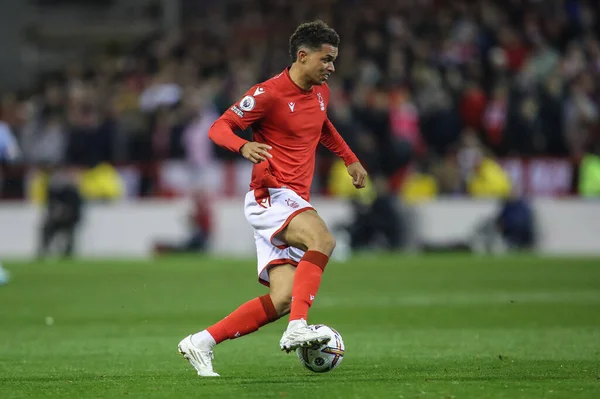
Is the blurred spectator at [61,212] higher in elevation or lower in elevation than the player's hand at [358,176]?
lower

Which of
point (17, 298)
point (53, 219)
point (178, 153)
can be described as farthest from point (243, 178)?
point (17, 298)

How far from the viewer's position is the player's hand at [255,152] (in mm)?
7449

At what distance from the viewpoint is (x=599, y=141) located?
80.4ft

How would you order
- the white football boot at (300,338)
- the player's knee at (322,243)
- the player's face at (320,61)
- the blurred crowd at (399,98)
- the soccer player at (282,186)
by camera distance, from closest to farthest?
the white football boot at (300,338)
the player's knee at (322,243)
the soccer player at (282,186)
the player's face at (320,61)
the blurred crowd at (399,98)

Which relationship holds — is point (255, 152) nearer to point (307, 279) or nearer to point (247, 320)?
point (307, 279)

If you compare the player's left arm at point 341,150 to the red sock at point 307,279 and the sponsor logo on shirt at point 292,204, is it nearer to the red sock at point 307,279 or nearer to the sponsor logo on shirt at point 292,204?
the sponsor logo on shirt at point 292,204

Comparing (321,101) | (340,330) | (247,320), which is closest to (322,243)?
(247,320)

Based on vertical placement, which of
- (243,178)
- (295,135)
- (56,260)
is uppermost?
(295,135)

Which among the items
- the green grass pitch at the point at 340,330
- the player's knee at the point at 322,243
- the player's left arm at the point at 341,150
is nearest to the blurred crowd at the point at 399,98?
the green grass pitch at the point at 340,330

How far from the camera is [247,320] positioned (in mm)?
7953

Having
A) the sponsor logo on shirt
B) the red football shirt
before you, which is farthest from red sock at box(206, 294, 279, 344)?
the red football shirt

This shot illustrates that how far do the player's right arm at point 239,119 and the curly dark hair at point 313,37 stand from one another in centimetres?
37

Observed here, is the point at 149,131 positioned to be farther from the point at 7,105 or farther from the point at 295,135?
the point at 295,135

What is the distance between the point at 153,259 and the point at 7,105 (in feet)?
19.6
